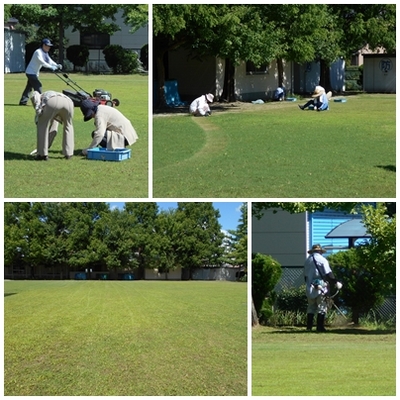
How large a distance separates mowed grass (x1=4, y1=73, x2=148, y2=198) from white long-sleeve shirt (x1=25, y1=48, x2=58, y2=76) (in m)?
0.14

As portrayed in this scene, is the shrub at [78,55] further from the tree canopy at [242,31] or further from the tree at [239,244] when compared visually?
the tree at [239,244]

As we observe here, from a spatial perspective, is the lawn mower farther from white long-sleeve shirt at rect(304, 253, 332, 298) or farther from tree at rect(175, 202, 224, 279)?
white long-sleeve shirt at rect(304, 253, 332, 298)

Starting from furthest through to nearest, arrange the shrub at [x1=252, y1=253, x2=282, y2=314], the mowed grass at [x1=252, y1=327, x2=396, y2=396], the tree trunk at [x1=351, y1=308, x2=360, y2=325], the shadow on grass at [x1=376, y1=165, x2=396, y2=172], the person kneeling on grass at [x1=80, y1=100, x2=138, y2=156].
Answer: the shadow on grass at [x1=376, y1=165, x2=396, y2=172] → the person kneeling on grass at [x1=80, y1=100, x2=138, y2=156] → the tree trunk at [x1=351, y1=308, x2=360, y2=325] → the shrub at [x1=252, y1=253, x2=282, y2=314] → the mowed grass at [x1=252, y1=327, x2=396, y2=396]

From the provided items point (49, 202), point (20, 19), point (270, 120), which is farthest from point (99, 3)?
point (270, 120)

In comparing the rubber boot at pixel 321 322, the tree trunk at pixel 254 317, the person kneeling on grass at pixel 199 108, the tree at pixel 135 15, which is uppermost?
the tree at pixel 135 15

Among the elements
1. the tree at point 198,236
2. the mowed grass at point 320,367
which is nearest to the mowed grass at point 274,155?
the tree at point 198,236

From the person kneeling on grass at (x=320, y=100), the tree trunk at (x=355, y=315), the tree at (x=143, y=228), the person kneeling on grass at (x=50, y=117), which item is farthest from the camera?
the person kneeling on grass at (x=320, y=100)

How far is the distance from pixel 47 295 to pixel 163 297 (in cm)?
124

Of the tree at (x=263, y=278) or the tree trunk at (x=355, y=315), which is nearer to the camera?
the tree at (x=263, y=278)

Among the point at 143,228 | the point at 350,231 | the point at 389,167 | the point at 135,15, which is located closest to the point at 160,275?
the point at 143,228

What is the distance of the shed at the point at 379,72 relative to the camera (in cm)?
2527

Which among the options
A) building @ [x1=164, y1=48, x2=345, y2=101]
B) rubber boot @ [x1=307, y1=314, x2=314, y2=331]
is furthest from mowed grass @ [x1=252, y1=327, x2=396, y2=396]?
building @ [x1=164, y1=48, x2=345, y2=101]

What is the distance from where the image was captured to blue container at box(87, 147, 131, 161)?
10.8 m

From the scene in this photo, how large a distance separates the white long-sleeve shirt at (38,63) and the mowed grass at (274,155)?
1.78 m
